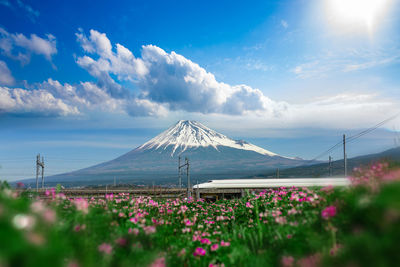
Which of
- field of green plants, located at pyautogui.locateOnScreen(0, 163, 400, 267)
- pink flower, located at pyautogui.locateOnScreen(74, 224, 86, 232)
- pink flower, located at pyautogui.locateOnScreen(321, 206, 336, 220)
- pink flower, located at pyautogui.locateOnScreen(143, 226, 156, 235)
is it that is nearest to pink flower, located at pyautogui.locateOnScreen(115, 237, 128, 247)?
field of green plants, located at pyautogui.locateOnScreen(0, 163, 400, 267)

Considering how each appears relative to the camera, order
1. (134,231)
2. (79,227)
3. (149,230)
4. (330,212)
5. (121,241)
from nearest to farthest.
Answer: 1. (330,212)
2. (79,227)
3. (121,241)
4. (134,231)
5. (149,230)

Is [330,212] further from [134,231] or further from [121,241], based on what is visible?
[134,231]

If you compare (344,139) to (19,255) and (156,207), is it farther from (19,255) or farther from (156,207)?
(19,255)

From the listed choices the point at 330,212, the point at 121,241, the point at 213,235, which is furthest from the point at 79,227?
the point at 330,212

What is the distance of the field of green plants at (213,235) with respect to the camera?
181cm

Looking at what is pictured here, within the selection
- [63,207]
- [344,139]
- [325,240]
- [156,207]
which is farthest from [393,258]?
[344,139]

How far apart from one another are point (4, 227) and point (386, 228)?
265 centimetres

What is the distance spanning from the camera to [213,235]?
594 cm

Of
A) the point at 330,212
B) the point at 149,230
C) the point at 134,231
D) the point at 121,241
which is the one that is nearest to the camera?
the point at 330,212

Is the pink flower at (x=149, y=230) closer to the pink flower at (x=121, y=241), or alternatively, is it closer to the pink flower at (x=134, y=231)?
the pink flower at (x=134, y=231)

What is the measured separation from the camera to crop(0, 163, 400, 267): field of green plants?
71.3 inches

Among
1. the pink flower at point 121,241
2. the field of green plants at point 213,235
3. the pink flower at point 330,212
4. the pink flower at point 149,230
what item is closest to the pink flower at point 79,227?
the field of green plants at point 213,235

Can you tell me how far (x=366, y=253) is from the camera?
2.20 m

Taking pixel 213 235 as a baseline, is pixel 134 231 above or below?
above
